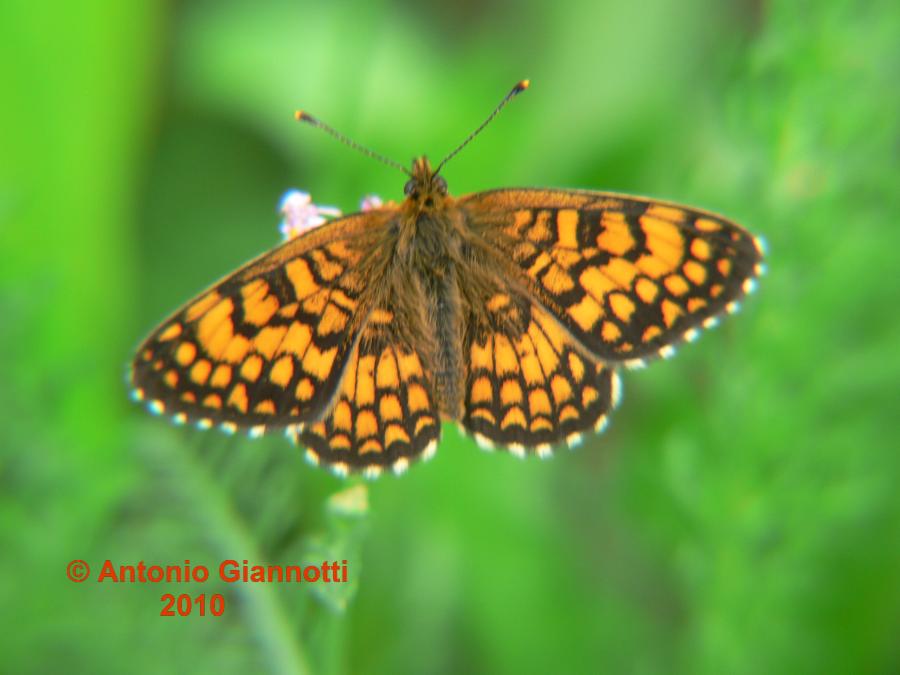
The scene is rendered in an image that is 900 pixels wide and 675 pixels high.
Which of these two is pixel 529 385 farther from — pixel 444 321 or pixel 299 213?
pixel 299 213

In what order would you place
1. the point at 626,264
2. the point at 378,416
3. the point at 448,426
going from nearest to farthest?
1. the point at 378,416
2. the point at 626,264
3. the point at 448,426

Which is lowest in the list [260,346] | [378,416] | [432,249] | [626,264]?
[378,416]

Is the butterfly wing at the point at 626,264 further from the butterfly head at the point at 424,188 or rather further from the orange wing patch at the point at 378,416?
the orange wing patch at the point at 378,416

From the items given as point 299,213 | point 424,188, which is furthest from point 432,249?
point 299,213

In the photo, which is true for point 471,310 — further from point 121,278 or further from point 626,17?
point 626,17

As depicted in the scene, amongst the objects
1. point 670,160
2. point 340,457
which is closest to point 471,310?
point 340,457

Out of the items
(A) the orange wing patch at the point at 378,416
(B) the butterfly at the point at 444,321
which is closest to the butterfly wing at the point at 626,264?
(B) the butterfly at the point at 444,321

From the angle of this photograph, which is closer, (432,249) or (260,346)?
(260,346)
